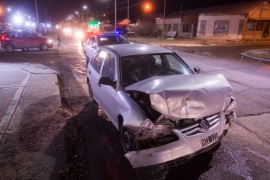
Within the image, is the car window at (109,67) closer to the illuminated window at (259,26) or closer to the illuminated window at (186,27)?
the illuminated window at (259,26)

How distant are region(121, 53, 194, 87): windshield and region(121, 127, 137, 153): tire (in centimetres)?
85

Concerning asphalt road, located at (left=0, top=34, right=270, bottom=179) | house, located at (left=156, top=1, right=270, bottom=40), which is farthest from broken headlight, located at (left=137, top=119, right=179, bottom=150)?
house, located at (left=156, top=1, right=270, bottom=40)

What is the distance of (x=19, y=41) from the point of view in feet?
64.4

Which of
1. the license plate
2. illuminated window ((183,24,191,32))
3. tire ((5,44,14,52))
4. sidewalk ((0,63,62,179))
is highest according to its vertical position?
illuminated window ((183,24,191,32))

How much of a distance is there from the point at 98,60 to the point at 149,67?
1474mm

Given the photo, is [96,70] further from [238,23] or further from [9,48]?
[238,23]

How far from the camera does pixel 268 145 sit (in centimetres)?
446

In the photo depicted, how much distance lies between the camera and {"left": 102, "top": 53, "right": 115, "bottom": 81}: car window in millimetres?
4704

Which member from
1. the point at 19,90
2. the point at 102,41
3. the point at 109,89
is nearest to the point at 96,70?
the point at 109,89

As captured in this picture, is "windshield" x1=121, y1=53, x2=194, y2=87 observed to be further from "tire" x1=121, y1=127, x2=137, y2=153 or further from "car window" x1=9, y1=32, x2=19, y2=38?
"car window" x1=9, y1=32, x2=19, y2=38

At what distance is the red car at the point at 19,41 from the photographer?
19281 millimetres

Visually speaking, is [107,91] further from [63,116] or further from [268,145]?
[268,145]

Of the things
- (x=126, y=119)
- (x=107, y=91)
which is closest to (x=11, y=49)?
(x=107, y=91)

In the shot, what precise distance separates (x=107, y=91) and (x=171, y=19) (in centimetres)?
4691
